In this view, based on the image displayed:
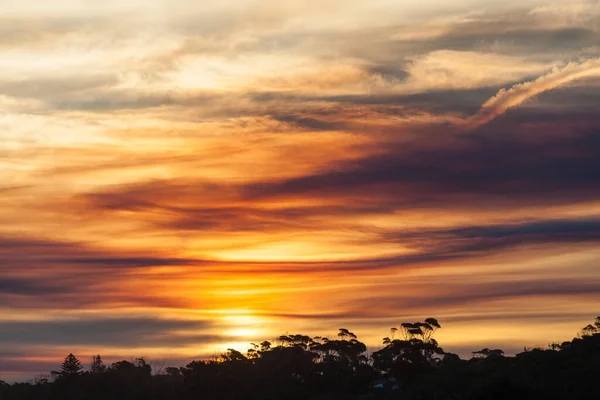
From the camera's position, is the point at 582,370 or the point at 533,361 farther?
the point at 533,361

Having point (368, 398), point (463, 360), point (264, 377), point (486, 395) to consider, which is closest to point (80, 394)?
point (264, 377)

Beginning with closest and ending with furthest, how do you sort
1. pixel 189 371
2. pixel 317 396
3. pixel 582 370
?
pixel 582 370
pixel 317 396
pixel 189 371

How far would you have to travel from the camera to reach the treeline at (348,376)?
371ft

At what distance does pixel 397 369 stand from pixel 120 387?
48255 millimetres

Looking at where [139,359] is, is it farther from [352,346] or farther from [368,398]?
[368,398]

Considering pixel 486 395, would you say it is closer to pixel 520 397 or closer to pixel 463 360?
pixel 520 397

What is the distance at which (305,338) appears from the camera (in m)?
164

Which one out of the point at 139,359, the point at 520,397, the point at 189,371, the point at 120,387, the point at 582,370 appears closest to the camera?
the point at 520,397

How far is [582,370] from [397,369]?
3082 centimetres

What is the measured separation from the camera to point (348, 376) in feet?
468

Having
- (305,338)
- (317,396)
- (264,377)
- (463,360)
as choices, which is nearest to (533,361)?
(463,360)

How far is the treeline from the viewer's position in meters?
113

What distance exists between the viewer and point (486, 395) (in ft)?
358

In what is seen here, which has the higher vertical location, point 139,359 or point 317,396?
point 139,359
